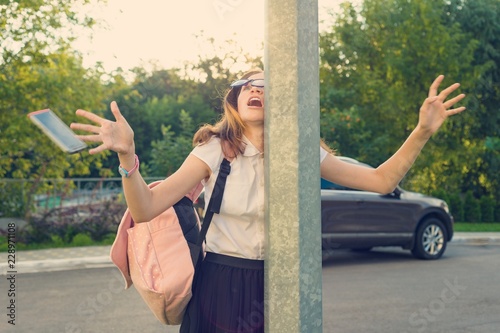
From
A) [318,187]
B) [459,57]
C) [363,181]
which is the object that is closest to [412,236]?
[363,181]

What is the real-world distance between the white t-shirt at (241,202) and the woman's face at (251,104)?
12 centimetres

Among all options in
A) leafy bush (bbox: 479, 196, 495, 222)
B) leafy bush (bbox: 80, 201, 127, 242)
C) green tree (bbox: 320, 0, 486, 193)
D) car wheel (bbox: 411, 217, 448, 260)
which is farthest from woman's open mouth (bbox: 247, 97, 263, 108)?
leafy bush (bbox: 479, 196, 495, 222)

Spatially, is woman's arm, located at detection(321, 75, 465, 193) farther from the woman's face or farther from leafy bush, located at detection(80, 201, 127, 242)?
leafy bush, located at detection(80, 201, 127, 242)

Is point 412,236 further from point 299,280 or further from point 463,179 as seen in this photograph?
point 463,179

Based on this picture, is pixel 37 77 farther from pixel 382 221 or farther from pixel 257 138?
pixel 257 138

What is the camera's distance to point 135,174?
248 cm

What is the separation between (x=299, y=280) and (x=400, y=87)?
77.0ft

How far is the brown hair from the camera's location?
2.80 m

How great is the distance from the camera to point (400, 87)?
981 inches

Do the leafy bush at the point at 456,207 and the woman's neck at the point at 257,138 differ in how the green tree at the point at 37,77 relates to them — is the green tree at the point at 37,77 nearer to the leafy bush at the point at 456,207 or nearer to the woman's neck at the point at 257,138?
the leafy bush at the point at 456,207

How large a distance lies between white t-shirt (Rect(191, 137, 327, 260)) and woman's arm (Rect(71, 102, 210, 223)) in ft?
0.22

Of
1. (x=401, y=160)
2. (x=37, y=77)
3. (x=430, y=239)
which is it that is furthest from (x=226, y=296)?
(x=37, y=77)

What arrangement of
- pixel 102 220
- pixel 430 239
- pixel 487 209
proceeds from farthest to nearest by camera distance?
pixel 487 209 < pixel 102 220 < pixel 430 239

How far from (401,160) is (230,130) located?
0.66 meters
